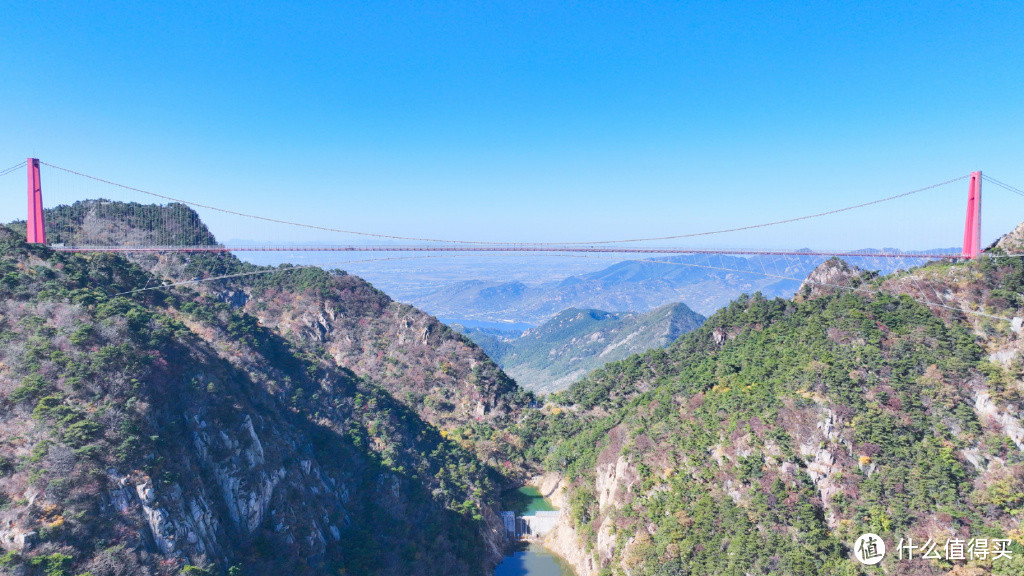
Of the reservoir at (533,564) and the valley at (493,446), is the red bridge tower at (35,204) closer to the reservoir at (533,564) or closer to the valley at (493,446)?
the valley at (493,446)

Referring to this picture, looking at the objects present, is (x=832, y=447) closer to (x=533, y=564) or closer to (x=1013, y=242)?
(x=1013, y=242)

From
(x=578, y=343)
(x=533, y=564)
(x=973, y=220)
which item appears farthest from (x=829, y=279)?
(x=578, y=343)

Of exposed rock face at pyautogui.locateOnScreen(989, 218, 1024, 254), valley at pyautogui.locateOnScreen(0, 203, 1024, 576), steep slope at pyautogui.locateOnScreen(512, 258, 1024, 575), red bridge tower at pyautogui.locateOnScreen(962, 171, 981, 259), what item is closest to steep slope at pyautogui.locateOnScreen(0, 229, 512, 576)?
valley at pyautogui.locateOnScreen(0, 203, 1024, 576)

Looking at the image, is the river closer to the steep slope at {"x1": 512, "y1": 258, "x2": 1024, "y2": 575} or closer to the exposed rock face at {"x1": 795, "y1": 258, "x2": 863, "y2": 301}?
the steep slope at {"x1": 512, "y1": 258, "x2": 1024, "y2": 575}

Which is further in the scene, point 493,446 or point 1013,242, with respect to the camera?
point 493,446

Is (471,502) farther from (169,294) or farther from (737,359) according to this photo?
(169,294)

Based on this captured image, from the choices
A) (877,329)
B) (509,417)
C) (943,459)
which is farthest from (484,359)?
(943,459)
